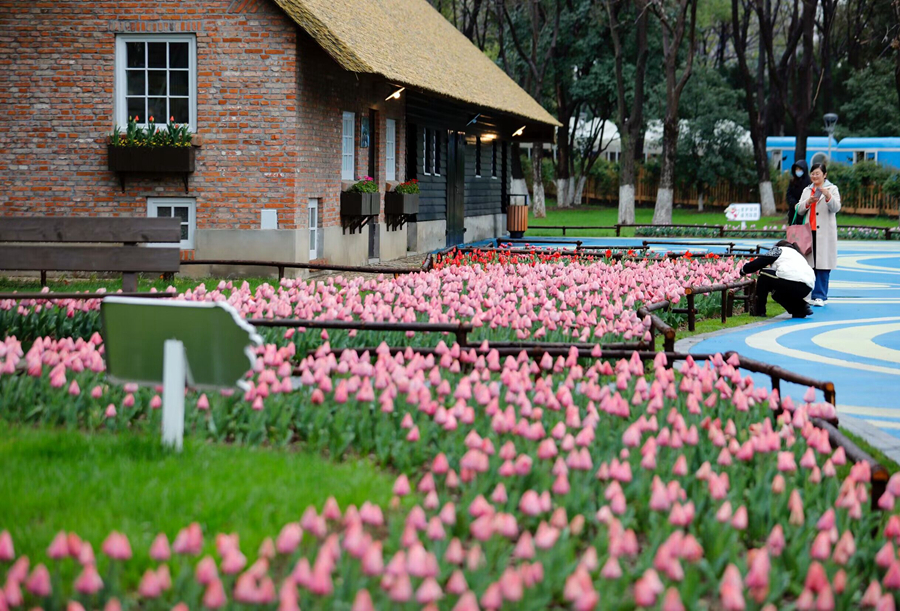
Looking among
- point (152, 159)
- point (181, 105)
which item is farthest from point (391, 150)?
point (152, 159)

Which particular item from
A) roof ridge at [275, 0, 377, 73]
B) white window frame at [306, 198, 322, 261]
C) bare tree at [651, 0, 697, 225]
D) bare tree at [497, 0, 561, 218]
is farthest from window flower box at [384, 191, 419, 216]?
bare tree at [497, 0, 561, 218]

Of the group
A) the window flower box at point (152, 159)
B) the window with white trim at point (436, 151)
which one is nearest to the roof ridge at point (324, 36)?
the window flower box at point (152, 159)

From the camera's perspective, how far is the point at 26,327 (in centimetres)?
1044

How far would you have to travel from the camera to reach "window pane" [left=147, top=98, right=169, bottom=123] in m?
19.8

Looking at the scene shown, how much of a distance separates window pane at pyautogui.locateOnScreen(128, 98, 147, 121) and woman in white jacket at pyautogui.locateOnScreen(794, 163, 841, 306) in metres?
10.4

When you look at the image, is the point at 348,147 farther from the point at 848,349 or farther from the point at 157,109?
the point at 848,349

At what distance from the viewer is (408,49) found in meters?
25.7

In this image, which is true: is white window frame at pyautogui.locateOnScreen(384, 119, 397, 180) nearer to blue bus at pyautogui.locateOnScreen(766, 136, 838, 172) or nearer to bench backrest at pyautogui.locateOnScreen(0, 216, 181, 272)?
bench backrest at pyautogui.locateOnScreen(0, 216, 181, 272)

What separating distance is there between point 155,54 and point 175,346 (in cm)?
1455

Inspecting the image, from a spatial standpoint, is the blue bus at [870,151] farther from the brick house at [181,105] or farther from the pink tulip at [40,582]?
the pink tulip at [40,582]

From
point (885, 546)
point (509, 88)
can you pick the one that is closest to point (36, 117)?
point (885, 546)

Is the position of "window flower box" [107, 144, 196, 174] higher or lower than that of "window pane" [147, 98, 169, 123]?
lower

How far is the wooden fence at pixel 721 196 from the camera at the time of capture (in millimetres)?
55656

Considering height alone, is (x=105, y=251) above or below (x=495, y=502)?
above
